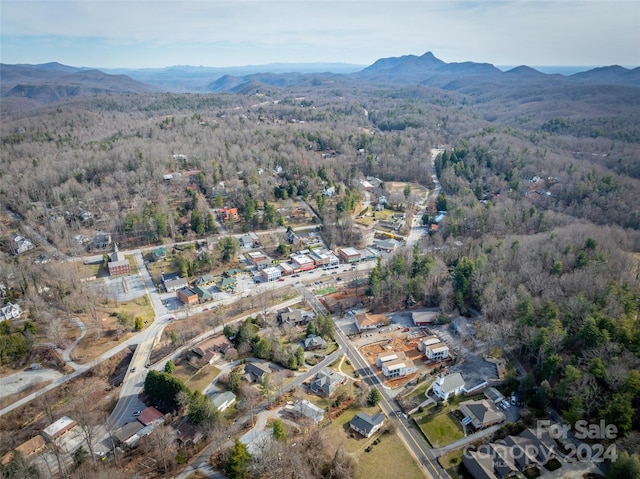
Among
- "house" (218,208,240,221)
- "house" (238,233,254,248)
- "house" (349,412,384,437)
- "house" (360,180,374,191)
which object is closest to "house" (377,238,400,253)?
"house" (238,233,254,248)

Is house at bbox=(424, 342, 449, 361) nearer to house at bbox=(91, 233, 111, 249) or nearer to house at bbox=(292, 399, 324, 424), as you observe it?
house at bbox=(292, 399, 324, 424)

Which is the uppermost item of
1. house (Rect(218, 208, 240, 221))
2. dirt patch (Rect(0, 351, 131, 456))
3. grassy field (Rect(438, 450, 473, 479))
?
house (Rect(218, 208, 240, 221))

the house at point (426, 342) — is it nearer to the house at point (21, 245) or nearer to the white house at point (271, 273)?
the white house at point (271, 273)

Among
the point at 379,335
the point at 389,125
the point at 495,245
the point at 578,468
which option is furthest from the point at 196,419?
the point at 389,125

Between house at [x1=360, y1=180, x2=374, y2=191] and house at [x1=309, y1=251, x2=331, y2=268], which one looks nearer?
house at [x1=309, y1=251, x2=331, y2=268]

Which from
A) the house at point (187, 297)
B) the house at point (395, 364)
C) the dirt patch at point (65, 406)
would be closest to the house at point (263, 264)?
the house at point (187, 297)

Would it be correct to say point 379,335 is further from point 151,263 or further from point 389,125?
point 389,125
